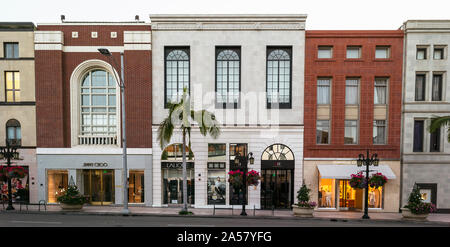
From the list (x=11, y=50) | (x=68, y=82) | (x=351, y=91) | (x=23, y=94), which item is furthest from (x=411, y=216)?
(x=11, y=50)

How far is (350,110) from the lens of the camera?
20812mm

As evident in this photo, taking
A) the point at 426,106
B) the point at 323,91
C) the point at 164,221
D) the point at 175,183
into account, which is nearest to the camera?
the point at 164,221

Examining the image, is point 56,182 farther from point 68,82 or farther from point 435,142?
point 435,142

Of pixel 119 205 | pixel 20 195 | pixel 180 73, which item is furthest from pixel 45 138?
pixel 180 73

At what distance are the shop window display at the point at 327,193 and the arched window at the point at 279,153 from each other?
3.35 metres

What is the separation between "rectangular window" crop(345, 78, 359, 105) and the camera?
20.9 metres

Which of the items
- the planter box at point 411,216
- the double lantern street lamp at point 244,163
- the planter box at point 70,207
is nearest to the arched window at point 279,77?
the double lantern street lamp at point 244,163

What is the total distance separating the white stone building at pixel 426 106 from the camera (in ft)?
65.5

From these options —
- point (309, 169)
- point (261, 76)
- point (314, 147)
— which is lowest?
point (309, 169)

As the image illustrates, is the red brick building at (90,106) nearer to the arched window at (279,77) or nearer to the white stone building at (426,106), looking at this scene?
the arched window at (279,77)

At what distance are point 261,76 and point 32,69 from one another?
1876 cm

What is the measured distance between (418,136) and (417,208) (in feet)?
19.7

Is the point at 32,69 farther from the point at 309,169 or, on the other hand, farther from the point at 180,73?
the point at 309,169

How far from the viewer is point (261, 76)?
20.8 meters
